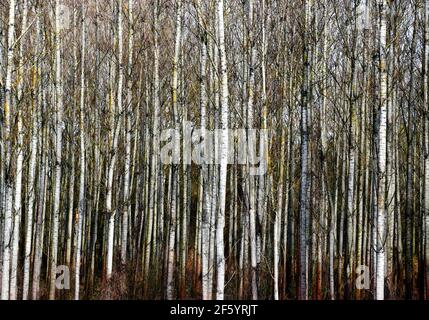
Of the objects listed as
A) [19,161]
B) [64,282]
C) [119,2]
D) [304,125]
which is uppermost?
[119,2]

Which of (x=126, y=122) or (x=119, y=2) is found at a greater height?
(x=119, y=2)

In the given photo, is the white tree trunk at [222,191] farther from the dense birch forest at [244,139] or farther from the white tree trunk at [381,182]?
the white tree trunk at [381,182]

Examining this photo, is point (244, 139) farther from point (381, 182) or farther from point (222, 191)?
point (381, 182)

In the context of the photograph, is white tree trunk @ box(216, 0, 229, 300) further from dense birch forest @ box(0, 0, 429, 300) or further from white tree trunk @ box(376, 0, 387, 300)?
white tree trunk @ box(376, 0, 387, 300)

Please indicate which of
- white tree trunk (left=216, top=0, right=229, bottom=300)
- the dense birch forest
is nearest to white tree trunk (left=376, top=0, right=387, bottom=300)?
the dense birch forest

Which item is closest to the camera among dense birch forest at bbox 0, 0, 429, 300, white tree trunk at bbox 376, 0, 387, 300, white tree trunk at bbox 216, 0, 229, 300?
white tree trunk at bbox 376, 0, 387, 300

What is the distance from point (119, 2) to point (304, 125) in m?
4.28

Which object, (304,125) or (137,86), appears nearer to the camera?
(304,125)

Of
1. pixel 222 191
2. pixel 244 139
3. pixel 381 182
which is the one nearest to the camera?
pixel 381 182

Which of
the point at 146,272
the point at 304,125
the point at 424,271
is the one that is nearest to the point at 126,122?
the point at 146,272

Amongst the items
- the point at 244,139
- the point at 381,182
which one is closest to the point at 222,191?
the point at 381,182
